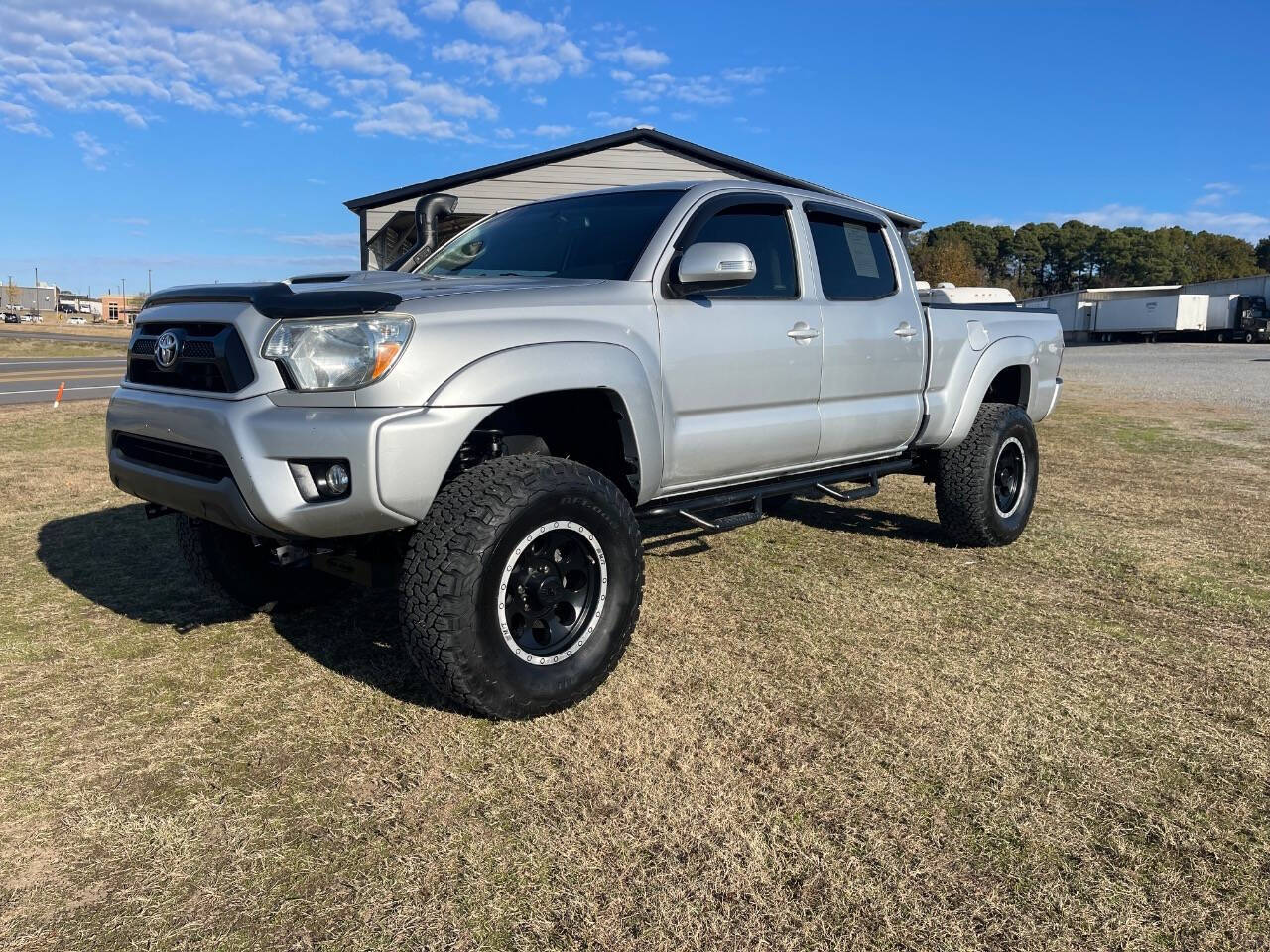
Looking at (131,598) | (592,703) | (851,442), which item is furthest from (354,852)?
(851,442)

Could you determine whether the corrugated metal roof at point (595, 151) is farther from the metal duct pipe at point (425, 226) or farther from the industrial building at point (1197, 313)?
the industrial building at point (1197, 313)

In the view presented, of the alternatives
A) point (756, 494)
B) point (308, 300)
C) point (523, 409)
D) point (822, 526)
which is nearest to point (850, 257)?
point (756, 494)

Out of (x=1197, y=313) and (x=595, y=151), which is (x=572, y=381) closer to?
(x=595, y=151)

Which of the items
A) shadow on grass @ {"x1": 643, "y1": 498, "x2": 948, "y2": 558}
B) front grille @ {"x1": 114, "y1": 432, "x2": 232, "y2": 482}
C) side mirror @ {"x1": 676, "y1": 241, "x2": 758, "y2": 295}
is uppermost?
side mirror @ {"x1": 676, "y1": 241, "x2": 758, "y2": 295}

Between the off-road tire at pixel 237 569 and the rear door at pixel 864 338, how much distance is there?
2592mm

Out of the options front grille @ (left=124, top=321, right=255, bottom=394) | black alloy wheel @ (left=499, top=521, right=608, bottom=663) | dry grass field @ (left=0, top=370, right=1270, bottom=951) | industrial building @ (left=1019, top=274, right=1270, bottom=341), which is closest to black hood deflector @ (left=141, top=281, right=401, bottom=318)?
front grille @ (left=124, top=321, right=255, bottom=394)

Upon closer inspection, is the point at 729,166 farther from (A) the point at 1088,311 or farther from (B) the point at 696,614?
(A) the point at 1088,311

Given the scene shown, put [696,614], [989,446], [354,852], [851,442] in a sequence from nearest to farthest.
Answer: [354,852] → [696,614] → [851,442] → [989,446]

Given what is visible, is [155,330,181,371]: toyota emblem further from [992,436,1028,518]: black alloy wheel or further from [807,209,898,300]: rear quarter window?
[992,436,1028,518]: black alloy wheel

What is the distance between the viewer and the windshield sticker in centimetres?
499

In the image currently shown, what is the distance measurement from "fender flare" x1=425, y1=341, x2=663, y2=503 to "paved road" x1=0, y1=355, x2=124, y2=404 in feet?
48.9

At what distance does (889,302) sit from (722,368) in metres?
1.51

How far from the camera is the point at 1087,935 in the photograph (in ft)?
7.14

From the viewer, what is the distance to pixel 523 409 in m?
3.65
